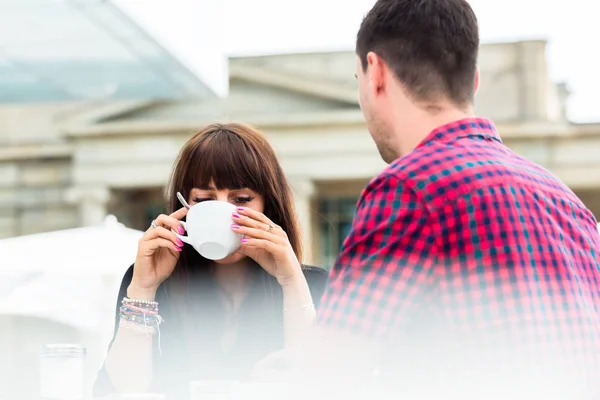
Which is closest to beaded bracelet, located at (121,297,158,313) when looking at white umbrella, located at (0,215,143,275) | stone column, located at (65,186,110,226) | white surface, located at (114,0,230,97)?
white umbrella, located at (0,215,143,275)

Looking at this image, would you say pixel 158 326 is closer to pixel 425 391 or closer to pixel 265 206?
pixel 265 206

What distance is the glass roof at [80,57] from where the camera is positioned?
729 centimetres

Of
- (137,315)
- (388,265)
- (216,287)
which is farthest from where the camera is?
(216,287)

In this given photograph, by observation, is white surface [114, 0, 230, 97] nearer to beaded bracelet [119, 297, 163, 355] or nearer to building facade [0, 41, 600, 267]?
beaded bracelet [119, 297, 163, 355]

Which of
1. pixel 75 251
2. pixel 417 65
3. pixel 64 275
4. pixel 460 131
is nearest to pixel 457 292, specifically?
pixel 460 131

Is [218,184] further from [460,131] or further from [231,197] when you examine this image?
[460,131]

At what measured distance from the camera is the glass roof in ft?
23.9

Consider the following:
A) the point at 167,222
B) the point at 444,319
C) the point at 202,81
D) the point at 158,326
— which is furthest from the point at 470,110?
the point at 202,81

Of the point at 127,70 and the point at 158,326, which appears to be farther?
the point at 127,70

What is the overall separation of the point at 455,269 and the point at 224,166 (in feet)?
3.92

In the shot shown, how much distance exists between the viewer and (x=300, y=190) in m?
23.9

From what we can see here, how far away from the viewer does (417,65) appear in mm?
1486

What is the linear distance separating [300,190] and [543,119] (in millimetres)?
6103

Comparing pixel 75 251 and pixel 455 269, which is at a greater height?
pixel 455 269
